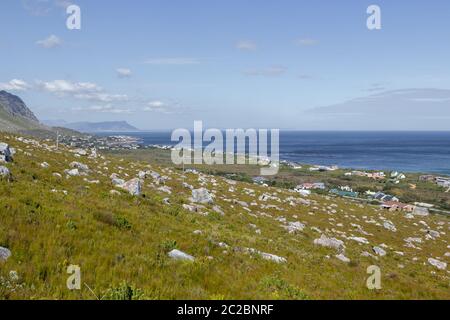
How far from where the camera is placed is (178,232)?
13.0 meters

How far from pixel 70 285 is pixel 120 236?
3.75 meters

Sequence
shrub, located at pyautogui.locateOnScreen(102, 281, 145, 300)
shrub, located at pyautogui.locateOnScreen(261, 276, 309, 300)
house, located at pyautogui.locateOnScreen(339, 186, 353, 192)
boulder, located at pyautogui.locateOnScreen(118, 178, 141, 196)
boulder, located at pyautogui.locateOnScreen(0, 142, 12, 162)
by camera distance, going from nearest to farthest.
→ shrub, located at pyautogui.locateOnScreen(102, 281, 145, 300) < shrub, located at pyautogui.locateOnScreen(261, 276, 309, 300) < boulder, located at pyautogui.locateOnScreen(0, 142, 12, 162) < boulder, located at pyautogui.locateOnScreen(118, 178, 141, 196) < house, located at pyautogui.locateOnScreen(339, 186, 353, 192)

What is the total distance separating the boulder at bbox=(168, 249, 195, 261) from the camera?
32.0ft

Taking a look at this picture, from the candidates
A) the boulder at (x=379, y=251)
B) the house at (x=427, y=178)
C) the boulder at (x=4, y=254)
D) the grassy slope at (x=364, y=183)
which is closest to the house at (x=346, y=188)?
the grassy slope at (x=364, y=183)

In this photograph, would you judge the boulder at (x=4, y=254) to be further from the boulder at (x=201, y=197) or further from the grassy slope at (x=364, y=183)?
the grassy slope at (x=364, y=183)

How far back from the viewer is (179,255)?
996cm

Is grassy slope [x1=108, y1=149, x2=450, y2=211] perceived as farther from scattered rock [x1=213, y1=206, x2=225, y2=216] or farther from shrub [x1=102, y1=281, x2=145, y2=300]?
shrub [x1=102, y1=281, x2=145, y2=300]

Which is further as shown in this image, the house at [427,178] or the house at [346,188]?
the house at [427,178]

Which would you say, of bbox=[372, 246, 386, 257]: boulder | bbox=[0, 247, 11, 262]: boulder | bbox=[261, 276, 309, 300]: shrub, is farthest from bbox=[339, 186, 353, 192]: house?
bbox=[0, 247, 11, 262]: boulder

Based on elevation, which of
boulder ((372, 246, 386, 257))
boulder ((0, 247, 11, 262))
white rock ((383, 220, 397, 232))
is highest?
boulder ((0, 247, 11, 262))

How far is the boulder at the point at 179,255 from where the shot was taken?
384 inches

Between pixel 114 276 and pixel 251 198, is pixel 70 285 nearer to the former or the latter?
pixel 114 276

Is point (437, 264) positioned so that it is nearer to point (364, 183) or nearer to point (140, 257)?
point (140, 257)
